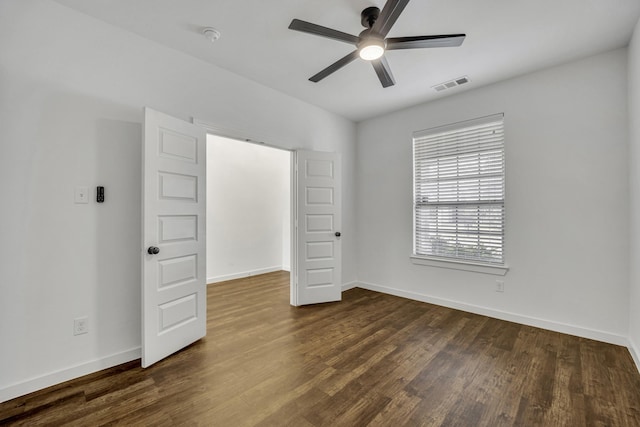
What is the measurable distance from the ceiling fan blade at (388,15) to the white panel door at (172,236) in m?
1.87

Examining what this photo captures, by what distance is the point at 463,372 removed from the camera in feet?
7.18

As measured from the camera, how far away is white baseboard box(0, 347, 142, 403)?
1.87 m

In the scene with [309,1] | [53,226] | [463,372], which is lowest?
[463,372]

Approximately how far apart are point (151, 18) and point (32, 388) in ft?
9.59

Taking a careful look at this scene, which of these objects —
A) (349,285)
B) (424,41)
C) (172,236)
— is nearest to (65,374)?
(172,236)

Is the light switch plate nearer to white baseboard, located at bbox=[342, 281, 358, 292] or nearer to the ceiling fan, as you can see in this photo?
the ceiling fan

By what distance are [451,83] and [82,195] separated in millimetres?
3938

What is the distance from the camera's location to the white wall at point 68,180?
1.91 meters

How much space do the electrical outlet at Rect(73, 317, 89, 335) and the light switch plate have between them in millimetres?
924

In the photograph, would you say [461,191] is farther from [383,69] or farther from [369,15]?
[369,15]

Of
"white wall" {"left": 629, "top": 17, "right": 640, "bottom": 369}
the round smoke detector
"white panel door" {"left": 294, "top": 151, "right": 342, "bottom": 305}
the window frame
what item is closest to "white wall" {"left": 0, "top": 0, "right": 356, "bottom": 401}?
the round smoke detector

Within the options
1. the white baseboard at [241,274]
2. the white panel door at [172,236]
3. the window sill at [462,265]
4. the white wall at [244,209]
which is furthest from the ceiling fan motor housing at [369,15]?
the white baseboard at [241,274]

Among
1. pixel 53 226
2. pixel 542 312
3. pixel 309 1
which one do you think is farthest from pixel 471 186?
pixel 53 226

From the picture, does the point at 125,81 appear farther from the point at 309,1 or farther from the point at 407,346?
the point at 407,346
